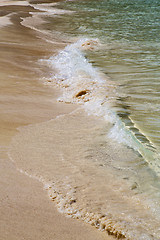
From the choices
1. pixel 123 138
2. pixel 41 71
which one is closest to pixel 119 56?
pixel 41 71

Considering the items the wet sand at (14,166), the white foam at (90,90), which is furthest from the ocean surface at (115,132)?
the wet sand at (14,166)

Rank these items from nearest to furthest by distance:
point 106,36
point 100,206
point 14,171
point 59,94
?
1. point 100,206
2. point 14,171
3. point 59,94
4. point 106,36

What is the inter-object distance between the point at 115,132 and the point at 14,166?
4.44ft

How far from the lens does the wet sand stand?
2.21 metres

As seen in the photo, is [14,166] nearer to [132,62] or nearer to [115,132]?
[115,132]

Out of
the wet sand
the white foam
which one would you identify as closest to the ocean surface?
the white foam

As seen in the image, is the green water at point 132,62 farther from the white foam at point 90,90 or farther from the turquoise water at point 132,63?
the white foam at point 90,90

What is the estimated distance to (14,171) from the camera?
9.59 feet

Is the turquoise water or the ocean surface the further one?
the turquoise water

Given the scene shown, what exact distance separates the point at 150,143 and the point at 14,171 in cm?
155

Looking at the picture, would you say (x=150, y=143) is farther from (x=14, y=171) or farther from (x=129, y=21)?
(x=129, y=21)

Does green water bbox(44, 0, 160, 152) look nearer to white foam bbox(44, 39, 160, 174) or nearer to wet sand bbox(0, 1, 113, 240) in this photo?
white foam bbox(44, 39, 160, 174)

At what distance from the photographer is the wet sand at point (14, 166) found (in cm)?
221

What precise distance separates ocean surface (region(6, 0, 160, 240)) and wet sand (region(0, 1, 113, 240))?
0.42 ft
